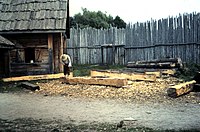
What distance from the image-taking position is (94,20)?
45.9 meters

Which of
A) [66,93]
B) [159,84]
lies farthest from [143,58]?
[66,93]

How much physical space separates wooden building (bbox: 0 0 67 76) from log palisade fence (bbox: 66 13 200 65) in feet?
18.3

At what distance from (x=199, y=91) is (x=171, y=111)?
332 centimetres

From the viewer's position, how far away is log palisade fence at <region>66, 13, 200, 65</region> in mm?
19719

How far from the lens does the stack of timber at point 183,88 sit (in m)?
10.1

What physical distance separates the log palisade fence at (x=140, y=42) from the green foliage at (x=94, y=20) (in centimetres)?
1952

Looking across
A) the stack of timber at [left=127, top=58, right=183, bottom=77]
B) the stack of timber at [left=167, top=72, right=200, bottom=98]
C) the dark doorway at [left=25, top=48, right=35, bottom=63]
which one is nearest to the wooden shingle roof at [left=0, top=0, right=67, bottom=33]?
the dark doorway at [left=25, top=48, right=35, bottom=63]

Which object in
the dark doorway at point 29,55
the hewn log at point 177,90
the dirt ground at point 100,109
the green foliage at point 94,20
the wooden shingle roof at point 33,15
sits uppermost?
the green foliage at point 94,20

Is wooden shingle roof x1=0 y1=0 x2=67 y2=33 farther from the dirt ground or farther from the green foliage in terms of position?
the green foliage

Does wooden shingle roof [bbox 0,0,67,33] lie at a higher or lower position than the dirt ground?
higher

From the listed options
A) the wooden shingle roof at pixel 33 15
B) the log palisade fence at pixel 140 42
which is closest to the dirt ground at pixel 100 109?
the wooden shingle roof at pixel 33 15

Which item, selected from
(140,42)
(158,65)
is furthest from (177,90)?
(140,42)

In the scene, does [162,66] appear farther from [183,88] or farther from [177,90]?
[177,90]

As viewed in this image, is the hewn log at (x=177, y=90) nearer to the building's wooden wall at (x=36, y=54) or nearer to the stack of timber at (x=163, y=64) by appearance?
the stack of timber at (x=163, y=64)
